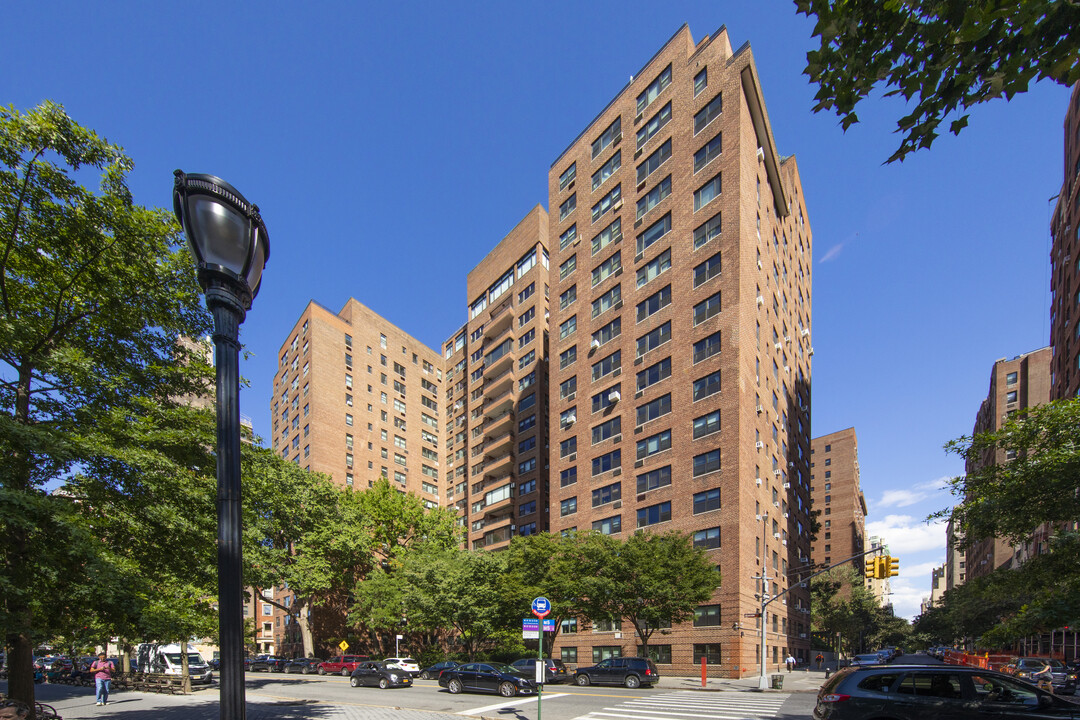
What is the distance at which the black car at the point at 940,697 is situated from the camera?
32.8 feet

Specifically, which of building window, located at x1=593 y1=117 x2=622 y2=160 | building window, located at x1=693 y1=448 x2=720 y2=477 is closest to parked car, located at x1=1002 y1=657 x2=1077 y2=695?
building window, located at x1=693 y1=448 x2=720 y2=477

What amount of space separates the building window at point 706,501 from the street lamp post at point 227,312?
126 ft

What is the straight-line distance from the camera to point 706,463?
130 ft

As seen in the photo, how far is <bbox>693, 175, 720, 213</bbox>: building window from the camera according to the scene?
43.2 meters

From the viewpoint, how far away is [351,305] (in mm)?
79312

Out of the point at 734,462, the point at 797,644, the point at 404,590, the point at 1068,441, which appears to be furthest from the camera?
the point at 797,644

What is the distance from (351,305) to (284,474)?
39839mm

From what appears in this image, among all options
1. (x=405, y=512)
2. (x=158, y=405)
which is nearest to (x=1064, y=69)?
(x=158, y=405)

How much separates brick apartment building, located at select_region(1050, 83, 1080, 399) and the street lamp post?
2329 inches

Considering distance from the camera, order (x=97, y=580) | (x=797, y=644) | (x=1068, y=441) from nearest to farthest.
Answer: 1. (x=97, y=580)
2. (x=1068, y=441)
3. (x=797, y=644)

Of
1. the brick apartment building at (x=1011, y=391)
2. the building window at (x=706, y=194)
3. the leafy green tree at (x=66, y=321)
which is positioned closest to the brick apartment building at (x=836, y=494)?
the brick apartment building at (x=1011, y=391)

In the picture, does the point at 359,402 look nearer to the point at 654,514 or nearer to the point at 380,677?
the point at 654,514

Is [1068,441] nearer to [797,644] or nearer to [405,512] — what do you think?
[405,512]

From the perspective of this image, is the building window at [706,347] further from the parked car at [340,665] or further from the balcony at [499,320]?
the parked car at [340,665]
